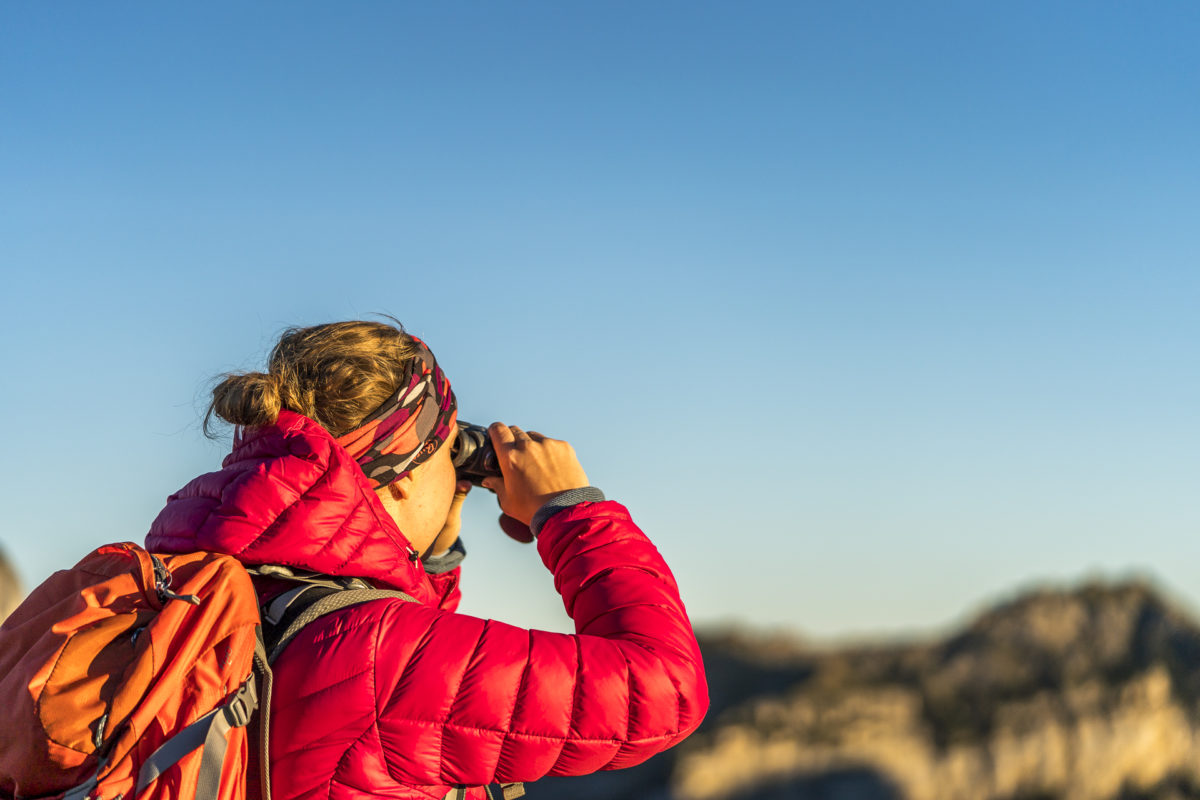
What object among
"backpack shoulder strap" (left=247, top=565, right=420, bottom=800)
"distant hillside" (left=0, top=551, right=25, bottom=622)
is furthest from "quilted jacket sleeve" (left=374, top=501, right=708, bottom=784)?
"distant hillside" (left=0, top=551, right=25, bottom=622)

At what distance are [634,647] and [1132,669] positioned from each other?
14.3 metres

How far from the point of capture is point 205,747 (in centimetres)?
167

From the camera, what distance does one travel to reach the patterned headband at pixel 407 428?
7.82 ft

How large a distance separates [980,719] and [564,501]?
12.8m

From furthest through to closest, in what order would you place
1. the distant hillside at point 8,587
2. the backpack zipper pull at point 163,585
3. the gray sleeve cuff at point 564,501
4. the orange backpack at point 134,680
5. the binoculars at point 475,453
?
the distant hillside at point 8,587, the binoculars at point 475,453, the gray sleeve cuff at point 564,501, the backpack zipper pull at point 163,585, the orange backpack at point 134,680

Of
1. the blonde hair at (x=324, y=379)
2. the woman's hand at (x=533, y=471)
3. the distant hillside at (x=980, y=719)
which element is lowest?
the distant hillside at (x=980, y=719)

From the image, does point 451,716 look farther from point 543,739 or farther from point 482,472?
point 482,472

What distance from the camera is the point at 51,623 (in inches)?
68.4

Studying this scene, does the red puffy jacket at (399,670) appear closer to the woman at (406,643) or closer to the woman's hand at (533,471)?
the woman at (406,643)

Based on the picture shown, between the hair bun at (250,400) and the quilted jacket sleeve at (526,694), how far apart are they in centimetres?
54

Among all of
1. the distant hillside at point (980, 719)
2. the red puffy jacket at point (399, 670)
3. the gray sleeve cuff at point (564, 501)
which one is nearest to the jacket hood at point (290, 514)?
the red puffy jacket at point (399, 670)

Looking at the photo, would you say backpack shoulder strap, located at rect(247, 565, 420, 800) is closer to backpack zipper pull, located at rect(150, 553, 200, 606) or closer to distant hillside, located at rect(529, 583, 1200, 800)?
backpack zipper pull, located at rect(150, 553, 200, 606)

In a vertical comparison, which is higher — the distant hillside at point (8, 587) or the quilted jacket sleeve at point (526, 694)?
the distant hillside at point (8, 587)

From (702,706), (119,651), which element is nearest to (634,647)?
(702,706)
